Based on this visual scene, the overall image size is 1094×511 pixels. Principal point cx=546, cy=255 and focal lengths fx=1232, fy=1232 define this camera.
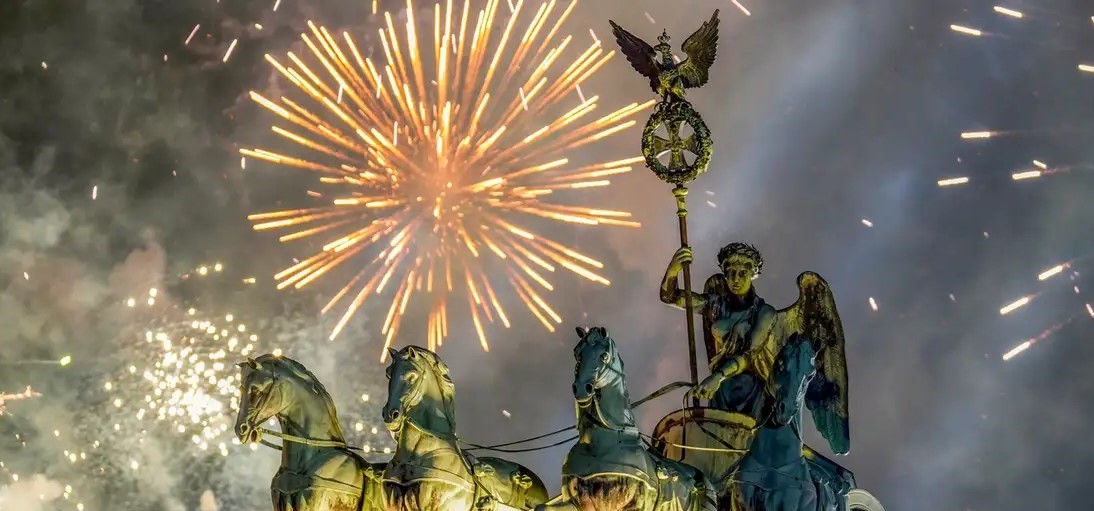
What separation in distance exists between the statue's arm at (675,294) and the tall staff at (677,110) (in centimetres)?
46

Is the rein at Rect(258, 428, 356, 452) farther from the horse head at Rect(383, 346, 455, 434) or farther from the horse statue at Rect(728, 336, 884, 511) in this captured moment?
the horse statue at Rect(728, 336, 884, 511)

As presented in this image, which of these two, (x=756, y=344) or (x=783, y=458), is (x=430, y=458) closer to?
(x=783, y=458)

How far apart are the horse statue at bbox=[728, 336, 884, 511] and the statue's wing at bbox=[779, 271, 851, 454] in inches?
57.7

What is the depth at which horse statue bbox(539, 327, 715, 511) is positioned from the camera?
8.17m

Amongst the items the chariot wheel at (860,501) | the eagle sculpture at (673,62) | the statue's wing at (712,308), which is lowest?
the chariot wheel at (860,501)

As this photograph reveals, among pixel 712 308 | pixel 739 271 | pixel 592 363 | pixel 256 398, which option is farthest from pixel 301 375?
pixel 739 271

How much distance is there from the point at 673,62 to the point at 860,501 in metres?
4.39

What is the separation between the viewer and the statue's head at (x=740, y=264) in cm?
1005

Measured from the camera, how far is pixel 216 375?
20328 millimetres

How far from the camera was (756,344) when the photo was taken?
9.72 m

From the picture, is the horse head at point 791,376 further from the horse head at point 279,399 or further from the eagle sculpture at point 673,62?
the eagle sculpture at point 673,62

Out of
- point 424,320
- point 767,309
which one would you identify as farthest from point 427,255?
point 767,309

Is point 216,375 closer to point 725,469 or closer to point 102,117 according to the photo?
point 102,117

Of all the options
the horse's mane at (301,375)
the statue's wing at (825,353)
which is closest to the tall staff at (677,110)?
the statue's wing at (825,353)
